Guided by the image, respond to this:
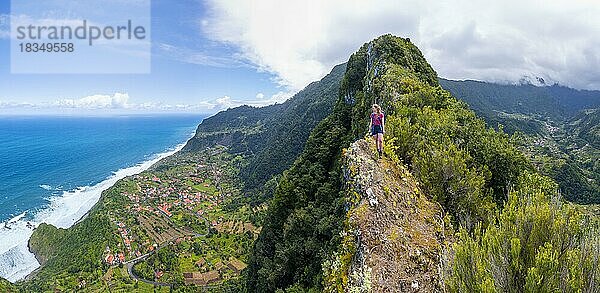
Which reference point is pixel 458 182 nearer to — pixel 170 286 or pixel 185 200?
pixel 170 286

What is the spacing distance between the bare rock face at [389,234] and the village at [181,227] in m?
62.4

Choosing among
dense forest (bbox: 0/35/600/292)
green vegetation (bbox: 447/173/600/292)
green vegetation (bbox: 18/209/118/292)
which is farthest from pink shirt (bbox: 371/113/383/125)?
green vegetation (bbox: 18/209/118/292)

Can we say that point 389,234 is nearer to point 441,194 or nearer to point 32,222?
point 441,194

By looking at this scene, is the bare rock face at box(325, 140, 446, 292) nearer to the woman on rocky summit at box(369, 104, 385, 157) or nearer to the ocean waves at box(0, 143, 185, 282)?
the woman on rocky summit at box(369, 104, 385, 157)

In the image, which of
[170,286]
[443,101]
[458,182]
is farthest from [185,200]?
[458,182]

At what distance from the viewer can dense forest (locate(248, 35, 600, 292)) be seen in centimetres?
794

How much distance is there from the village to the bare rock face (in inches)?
2455

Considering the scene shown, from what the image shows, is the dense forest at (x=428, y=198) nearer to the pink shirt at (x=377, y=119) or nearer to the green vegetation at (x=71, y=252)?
the green vegetation at (x=71, y=252)

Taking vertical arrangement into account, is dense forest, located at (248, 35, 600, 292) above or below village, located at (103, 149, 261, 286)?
above

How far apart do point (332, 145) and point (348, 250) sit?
33754 mm

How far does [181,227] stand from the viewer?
9931 centimetres

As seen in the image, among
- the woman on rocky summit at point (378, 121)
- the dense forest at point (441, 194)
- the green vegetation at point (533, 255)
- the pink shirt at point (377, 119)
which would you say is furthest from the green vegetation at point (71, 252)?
the green vegetation at point (533, 255)

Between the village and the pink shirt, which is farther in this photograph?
the village

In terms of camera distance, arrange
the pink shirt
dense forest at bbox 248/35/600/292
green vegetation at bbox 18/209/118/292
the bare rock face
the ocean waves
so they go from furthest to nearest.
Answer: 1. the ocean waves
2. green vegetation at bbox 18/209/118/292
3. the pink shirt
4. the bare rock face
5. dense forest at bbox 248/35/600/292
